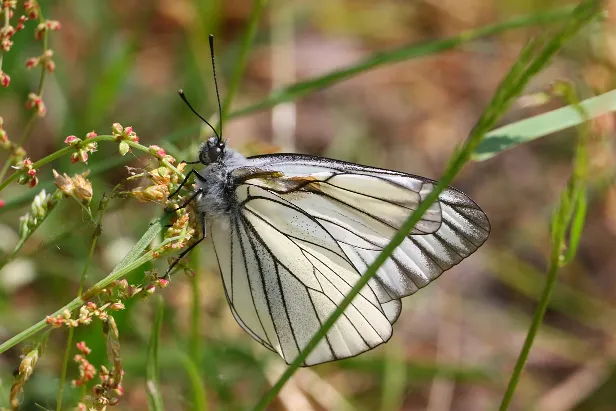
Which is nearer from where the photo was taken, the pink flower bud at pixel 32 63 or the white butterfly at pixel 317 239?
the pink flower bud at pixel 32 63

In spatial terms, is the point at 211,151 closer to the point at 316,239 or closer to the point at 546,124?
the point at 316,239

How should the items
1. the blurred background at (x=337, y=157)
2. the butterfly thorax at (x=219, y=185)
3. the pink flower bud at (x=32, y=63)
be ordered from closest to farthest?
1. the pink flower bud at (x=32, y=63)
2. the butterfly thorax at (x=219, y=185)
3. the blurred background at (x=337, y=157)

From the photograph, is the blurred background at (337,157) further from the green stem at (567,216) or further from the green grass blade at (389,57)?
the green stem at (567,216)

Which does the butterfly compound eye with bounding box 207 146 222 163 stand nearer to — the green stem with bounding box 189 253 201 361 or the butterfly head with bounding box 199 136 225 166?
the butterfly head with bounding box 199 136 225 166

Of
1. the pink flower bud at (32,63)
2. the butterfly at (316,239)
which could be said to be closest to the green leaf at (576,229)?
the butterfly at (316,239)

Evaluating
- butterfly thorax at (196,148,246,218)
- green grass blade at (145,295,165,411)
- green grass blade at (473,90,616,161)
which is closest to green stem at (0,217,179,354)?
green grass blade at (145,295,165,411)

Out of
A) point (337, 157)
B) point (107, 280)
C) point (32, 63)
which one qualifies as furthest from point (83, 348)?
point (337, 157)

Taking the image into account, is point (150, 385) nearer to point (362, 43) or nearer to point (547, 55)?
point (547, 55)
